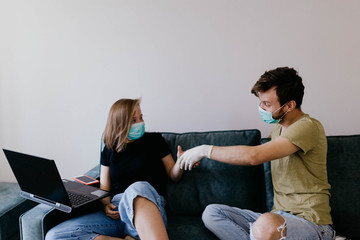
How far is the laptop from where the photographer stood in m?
1.27

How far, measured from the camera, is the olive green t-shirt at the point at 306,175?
4.10 feet

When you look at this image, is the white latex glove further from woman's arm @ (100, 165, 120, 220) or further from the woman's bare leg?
woman's arm @ (100, 165, 120, 220)

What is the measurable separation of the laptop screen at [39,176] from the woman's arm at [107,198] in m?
0.25

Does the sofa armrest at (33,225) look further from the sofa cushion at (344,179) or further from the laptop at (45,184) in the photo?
the sofa cushion at (344,179)

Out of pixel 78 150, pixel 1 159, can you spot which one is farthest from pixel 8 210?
pixel 1 159

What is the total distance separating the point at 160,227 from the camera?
126 cm

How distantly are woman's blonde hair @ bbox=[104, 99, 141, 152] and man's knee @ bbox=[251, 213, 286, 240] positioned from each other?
84cm

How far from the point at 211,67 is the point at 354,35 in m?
0.91

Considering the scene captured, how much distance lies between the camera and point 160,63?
2020mm

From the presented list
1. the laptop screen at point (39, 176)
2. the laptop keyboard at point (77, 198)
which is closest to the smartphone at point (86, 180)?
the laptop keyboard at point (77, 198)

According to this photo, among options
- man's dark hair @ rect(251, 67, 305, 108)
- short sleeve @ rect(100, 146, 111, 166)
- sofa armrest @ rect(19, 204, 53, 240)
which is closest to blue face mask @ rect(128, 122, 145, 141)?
short sleeve @ rect(100, 146, 111, 166)

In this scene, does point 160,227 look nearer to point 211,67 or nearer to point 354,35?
point 211,67

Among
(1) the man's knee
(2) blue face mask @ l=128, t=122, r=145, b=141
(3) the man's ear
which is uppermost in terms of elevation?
(3) the man's ear

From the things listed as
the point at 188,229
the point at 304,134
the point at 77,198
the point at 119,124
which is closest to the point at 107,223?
the point at 77,198
